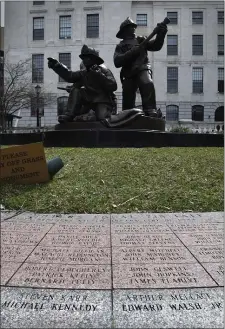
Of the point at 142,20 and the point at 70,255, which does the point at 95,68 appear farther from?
the point at 142,20

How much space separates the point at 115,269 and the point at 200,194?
322cm

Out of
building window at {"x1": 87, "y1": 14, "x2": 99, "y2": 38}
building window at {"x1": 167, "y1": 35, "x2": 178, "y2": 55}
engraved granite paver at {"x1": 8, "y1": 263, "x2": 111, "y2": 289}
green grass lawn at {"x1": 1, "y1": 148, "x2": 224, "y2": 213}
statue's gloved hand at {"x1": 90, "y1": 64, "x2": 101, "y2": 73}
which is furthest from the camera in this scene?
building window at {"x1": 167, "y1": 35, "x2": 178, "y2": 55}

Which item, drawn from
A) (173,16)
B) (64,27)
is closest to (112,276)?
(64,27)

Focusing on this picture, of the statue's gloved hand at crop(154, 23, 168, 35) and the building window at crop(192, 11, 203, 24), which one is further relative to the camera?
the building window at crop(192, 11, 203, 24)

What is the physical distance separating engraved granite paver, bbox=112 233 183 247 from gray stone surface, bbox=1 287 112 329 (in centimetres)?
109

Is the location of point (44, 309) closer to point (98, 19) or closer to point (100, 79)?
point (100, 79)

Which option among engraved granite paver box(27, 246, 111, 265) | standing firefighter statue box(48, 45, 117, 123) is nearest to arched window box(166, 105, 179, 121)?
standing firefighter statue box(48, 45, 117, 123)

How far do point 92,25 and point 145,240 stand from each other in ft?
153

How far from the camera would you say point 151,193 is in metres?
5.68

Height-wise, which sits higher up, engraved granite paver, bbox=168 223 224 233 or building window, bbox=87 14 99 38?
building window, bbox=87 14 99 38

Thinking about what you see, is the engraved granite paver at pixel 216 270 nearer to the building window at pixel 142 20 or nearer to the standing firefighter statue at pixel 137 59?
the standing firefighter statue at pixel 137 59

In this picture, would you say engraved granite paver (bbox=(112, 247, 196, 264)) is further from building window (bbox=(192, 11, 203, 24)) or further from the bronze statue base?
building window (bbox=(192, 11, 203, 24))

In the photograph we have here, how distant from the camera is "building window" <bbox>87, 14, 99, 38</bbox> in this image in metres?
46.1

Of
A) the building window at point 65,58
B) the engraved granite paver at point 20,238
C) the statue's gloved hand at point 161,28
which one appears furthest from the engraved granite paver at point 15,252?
the building window at point 65,58
